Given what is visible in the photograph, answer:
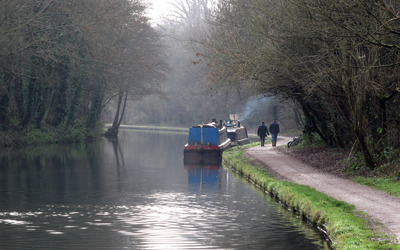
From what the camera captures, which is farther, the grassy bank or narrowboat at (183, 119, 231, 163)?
narrowboat at (183, 119, 231, 163)

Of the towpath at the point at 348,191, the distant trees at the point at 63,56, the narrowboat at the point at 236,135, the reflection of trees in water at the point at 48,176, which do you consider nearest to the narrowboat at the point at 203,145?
the reflection of trees in water at the point at 48,176

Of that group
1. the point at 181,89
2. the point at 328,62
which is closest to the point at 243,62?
the point at 328,62

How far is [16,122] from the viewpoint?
34969mm

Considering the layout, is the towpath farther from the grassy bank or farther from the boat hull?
the boat hull

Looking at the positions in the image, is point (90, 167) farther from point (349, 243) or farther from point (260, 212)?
point (349, 243)

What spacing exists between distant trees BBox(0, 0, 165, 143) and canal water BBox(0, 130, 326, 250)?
26.8 feet

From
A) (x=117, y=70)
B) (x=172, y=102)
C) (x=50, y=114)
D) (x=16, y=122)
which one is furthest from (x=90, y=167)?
(x=172, y=102)

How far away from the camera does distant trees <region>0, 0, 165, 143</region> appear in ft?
96.1

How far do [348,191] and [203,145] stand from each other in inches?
596

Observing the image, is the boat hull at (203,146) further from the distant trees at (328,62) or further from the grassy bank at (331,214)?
the grassy bank at (331,214)

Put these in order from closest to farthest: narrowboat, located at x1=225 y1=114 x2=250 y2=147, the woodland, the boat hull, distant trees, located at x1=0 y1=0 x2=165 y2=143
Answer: the woodland, the boat hull, distant trees, located at x1=0 y1=0 x2=165 y2=143, narrowboat, located at x1=225 y1=114 x2=250 y2=147

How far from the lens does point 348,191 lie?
14531 mm

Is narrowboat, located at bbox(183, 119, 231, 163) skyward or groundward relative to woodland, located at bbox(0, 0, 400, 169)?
groundward

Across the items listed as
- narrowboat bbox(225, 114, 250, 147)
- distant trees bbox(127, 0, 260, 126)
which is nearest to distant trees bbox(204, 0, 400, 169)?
narrowboat bbox(225, 114, 250, 147)
